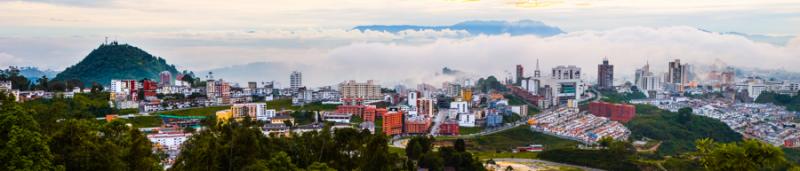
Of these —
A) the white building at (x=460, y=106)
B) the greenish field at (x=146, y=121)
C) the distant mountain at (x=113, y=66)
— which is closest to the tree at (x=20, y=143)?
the greenish field at (x=146, y=121)

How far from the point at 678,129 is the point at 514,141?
7.68 metres

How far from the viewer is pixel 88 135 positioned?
A: 7.96 m

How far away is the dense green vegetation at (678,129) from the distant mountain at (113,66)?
31093 mm

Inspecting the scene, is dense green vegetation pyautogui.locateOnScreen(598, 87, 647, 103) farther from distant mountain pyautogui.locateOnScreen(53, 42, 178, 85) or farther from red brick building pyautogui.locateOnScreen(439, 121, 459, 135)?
distant mountain pyautogui.locateOnScreen(53, 42, 178, 85)

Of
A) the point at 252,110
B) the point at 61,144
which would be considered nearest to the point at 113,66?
the point at 252,110

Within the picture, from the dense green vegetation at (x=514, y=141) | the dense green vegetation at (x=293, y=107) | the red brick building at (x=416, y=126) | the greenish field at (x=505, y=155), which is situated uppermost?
the dense green vegetation at (x=293, y=107)

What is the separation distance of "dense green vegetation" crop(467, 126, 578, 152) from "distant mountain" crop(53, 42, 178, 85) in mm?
28113

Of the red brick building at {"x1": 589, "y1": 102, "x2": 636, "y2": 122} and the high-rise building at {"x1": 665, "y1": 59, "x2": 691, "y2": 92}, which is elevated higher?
the high-rise building at {"x1": 665, "y1": 59, "x2": 691, "y2": 92}

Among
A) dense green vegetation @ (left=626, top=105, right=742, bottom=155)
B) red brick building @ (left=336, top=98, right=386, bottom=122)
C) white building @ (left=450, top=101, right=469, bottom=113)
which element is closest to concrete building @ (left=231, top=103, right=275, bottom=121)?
red brick building @ (left=336, top=98, right=386, bottom=122)

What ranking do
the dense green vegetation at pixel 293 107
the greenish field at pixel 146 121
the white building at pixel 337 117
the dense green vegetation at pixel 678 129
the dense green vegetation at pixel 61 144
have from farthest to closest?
the dense green vegetation at pixel 293 107, the dense green vegetation at pixel 678 129, the white building at pixel 337 117, the greenish field at pixel 146 121, the dense green vegetation at pixel 61 144

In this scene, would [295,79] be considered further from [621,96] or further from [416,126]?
[621,96]

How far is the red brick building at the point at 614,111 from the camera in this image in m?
33.6

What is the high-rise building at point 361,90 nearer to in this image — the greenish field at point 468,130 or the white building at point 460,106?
the white building at point 460,106

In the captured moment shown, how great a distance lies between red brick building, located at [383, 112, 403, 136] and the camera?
2658 cm
